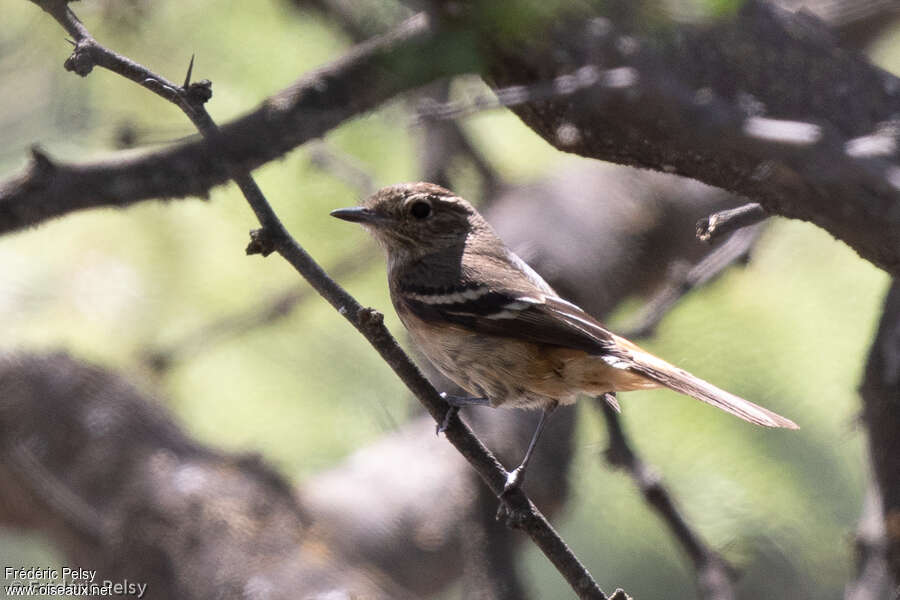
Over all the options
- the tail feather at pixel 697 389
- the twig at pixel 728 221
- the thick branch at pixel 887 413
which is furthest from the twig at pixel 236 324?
the twig at pixel 728 221

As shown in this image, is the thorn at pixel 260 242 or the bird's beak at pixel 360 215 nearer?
the thorn at pixel 260 242

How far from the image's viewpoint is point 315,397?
207 inches

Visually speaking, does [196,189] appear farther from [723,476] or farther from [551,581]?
[551,581]

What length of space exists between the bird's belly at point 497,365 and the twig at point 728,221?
2.82ft

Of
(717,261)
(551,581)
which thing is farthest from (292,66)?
(551,581)

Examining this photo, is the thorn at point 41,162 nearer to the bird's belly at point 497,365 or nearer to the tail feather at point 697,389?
the bird's belly at point 497,365

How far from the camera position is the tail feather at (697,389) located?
8.68 feet

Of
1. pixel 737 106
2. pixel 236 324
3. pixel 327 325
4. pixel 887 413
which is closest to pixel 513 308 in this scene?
pixel 737 106

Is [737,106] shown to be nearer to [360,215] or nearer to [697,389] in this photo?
[697,389]

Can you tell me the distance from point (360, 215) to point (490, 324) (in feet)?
2.19

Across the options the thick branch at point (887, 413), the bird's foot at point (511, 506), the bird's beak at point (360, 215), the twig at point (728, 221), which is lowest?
the thick branch at point (887, 413)

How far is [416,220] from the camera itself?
368 centimetres

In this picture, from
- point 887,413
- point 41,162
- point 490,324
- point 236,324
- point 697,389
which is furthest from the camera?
point 236,324

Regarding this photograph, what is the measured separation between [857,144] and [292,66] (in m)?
3.68
